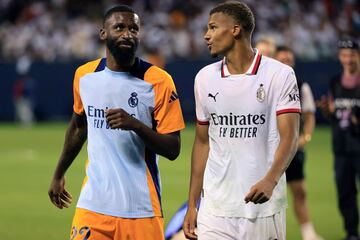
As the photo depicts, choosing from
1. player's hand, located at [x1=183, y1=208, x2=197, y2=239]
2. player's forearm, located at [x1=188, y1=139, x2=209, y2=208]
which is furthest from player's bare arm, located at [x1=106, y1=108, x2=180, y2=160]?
player's hand, located at [x1=183, y1=208, x2=197, y2=239]

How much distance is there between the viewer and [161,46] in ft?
92.0

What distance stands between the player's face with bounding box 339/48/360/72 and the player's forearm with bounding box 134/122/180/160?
16.2 feet

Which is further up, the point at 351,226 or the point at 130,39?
the point at 130,39

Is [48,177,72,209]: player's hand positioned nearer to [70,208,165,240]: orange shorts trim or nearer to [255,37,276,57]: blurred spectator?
[70,208,165,240]: orange shorts trim

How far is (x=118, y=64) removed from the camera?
19.7 feet

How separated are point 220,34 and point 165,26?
2347cm

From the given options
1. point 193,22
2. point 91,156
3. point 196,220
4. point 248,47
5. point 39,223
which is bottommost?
point 39,223

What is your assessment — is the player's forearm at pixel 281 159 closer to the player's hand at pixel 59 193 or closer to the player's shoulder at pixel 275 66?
the player's shoulder at pixel 275 66

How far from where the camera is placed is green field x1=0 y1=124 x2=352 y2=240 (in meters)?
11.2

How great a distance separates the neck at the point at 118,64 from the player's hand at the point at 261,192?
1.24 metres

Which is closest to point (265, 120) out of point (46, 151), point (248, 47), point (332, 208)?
point (248, 47)

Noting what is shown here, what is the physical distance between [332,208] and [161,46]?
620 inches

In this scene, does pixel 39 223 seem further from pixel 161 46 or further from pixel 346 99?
pixel 161 46

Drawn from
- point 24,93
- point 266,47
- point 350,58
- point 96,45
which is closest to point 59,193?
point 266,47
